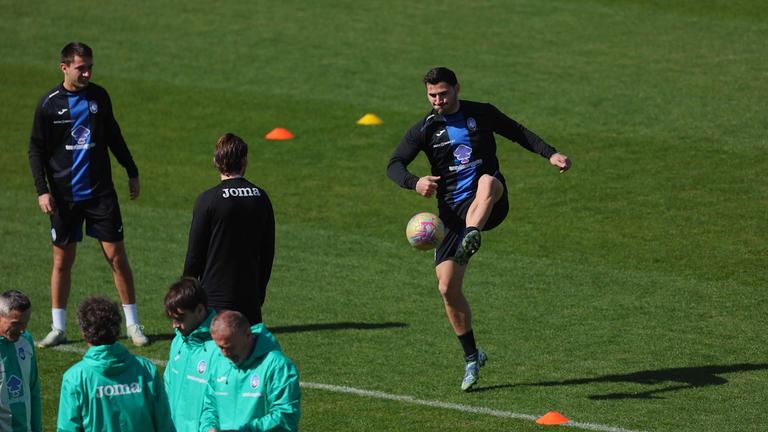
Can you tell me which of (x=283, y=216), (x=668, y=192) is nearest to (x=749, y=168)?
(x=668, y=192)

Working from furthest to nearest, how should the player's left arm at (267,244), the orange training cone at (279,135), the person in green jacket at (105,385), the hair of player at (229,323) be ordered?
the orange training cone at (279,135), the player's left arm at (267,244), the person in green jacket at (105,385), the hair of player at (229,323)

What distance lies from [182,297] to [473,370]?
3.87m

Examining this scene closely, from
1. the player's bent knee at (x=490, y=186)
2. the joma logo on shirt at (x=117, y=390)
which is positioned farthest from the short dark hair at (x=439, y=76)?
the joma logo on shirt at (x=117, y=390)

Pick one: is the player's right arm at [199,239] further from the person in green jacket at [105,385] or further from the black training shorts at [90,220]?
the black training shorts at [90,220]

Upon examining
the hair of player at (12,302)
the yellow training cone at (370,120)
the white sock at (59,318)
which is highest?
the yellow training cone at (370,120)

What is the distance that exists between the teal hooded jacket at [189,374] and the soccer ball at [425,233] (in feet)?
10.3

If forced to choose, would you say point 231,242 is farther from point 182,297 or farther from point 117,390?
point 117,390

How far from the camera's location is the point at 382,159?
1677 cm

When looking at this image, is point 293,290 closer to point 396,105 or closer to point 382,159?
point 382,159

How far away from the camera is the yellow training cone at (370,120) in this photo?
59.2 ft

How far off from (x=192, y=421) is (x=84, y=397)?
32.6 inches

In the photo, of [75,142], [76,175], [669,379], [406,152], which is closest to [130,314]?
[76,175]

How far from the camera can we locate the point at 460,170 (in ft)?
32.7

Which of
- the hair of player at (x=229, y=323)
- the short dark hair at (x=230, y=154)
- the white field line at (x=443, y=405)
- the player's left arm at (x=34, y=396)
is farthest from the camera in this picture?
the white field line at (x=443, y=405)
